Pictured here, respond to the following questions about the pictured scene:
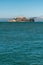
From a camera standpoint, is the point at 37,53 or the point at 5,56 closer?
the point at 5,56

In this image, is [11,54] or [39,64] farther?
[11,54]

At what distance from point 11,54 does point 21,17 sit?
125079 millimetres

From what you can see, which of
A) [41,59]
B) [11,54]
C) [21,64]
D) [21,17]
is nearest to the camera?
[21,64]

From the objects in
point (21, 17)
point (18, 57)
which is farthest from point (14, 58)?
point (21, 17)

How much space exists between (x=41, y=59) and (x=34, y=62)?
2.76 ft

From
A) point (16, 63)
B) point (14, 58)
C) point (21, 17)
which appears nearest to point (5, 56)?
point (14, 58)

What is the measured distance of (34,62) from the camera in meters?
13.8

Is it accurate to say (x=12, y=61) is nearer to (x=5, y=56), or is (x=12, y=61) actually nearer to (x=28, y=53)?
(x=5, y=56)

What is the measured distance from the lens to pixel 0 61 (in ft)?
45.6

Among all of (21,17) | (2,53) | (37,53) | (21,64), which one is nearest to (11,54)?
(2,53)

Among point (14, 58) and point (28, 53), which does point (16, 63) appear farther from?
point (28, 53)

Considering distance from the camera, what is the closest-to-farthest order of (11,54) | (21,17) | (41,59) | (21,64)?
1. (21,64)
2. (41,59)
3. (11,54)
4. (21,17)

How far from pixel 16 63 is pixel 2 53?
9.93 ft

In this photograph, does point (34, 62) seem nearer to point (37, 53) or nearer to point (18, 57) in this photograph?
point (18, 57)
